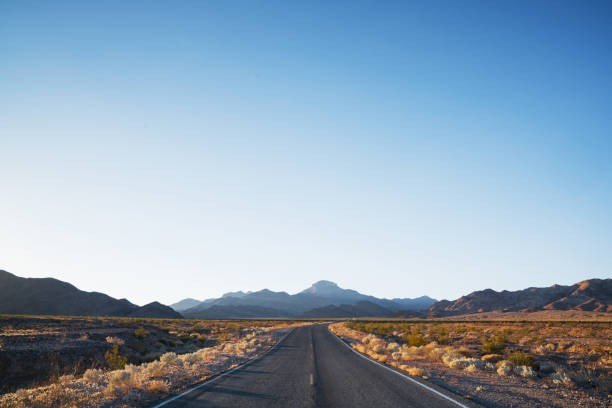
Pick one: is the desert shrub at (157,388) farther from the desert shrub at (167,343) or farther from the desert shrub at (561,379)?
the desert shrub at (167,343)

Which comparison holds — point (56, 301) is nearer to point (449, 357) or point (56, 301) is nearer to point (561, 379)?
point (449, 357)

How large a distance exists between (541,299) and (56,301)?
178 metres

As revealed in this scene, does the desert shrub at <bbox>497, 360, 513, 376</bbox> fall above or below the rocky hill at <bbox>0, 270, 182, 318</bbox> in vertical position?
below

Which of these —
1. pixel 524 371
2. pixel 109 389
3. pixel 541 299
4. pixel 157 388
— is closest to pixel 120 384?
pixel 109 389

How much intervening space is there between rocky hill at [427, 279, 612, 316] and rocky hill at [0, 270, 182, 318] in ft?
404

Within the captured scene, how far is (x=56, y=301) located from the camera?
105 meters

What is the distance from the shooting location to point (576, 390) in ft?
36.9

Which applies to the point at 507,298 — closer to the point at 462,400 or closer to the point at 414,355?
the point at 414,355

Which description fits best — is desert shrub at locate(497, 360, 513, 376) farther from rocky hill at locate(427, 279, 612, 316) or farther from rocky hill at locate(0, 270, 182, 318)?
rocky hill at locate(427, 279, 612, 316)

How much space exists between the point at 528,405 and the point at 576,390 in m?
3.85

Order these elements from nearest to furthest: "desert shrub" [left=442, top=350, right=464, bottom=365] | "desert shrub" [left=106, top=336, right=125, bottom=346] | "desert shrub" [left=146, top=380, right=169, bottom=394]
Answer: "desert shrub" [left=146, top=380, right=169, bottom=394] → "desert shrub" [left=442, top=350, right=464, bottom=365] → "desert shrub" [left=106, top=336, right=125, bottom=346]

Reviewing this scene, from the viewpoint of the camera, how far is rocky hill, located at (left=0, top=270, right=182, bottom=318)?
100994mm

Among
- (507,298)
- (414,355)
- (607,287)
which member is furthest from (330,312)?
(414,355)

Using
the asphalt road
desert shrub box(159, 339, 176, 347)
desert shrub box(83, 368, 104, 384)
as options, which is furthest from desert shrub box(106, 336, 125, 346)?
the asphalt road
